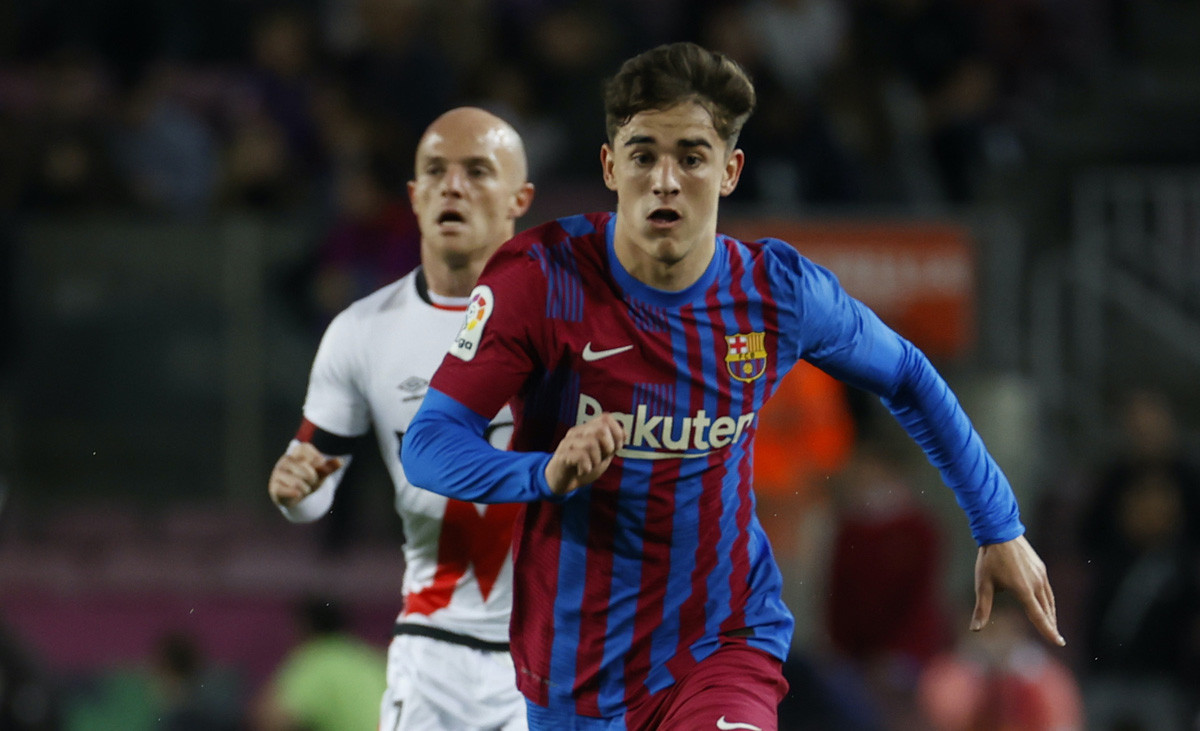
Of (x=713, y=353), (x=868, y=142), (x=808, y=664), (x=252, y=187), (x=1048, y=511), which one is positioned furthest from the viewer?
(x=868, y=142)

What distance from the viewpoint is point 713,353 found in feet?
11.1

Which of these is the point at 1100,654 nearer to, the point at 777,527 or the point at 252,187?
the point at 777,527

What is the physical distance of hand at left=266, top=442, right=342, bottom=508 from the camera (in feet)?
12.8

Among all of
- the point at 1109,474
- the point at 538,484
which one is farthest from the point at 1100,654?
the point at 538,484

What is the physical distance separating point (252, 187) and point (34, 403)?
1710 millimetres

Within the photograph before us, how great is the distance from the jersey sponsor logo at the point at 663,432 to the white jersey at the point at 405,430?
768 mm

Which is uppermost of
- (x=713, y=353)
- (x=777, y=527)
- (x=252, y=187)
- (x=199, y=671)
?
(x=252, y=187)

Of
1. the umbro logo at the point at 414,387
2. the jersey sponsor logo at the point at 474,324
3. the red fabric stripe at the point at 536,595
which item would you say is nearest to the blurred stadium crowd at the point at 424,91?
the umbro logo at the point at 414,387

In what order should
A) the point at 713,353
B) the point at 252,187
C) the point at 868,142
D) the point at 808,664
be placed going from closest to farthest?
1. the point at 713,353
2. the point at 808,664
3. the point at 252,187
4. the point at 868,142

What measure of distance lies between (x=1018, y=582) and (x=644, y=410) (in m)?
0.98

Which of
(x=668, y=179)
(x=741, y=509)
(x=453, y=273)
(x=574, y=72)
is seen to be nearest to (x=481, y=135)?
(x=453, y=273)

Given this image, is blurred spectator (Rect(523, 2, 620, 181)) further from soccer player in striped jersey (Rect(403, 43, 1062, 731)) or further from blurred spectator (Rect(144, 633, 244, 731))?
soccer player in striped jersey (Rect(403, 43, 1062, 731))

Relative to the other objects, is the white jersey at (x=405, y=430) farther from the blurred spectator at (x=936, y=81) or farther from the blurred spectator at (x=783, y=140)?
the blurred spectator at (x=936, y=81)

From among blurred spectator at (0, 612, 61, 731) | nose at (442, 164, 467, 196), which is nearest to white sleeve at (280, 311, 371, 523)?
nose at (442, 164, 467, 196)
